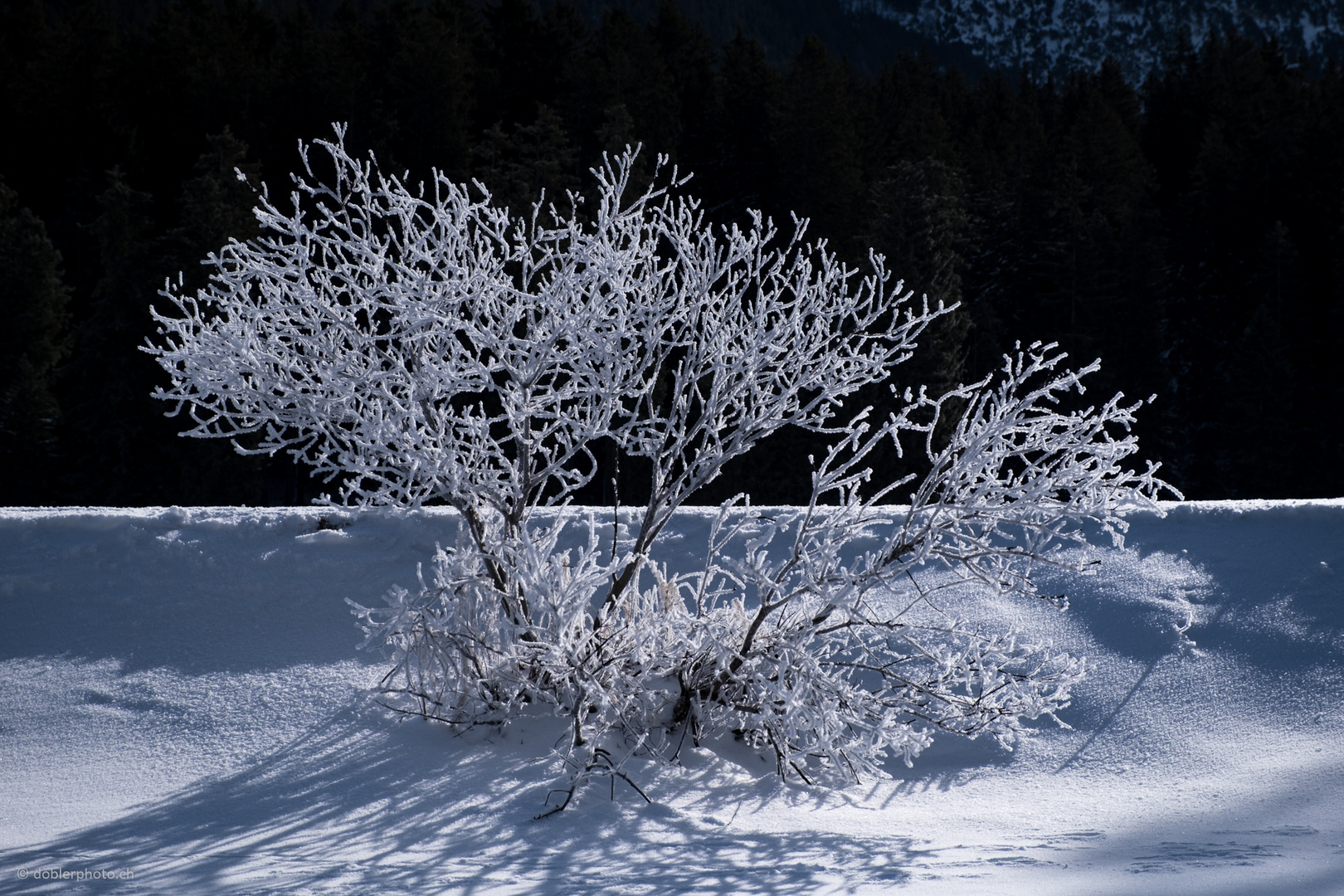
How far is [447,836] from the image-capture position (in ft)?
13.0

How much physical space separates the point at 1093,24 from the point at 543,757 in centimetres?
13653

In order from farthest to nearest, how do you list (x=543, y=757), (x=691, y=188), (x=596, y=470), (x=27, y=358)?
1. (x=691, y=188)
2. (x=27, y=358)
3. (x=596, y=470)
4. (x=543, y=757)

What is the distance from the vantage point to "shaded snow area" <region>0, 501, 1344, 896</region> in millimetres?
3713

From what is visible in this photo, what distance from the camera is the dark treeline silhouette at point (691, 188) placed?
67.3 feet

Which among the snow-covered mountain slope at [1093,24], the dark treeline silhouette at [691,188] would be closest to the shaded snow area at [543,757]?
the dark treeline silhouette at [691,188]

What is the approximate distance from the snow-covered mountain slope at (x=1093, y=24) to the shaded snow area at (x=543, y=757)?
11278 cm

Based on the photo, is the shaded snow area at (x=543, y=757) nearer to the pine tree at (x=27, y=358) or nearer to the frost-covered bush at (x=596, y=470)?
the frost-covered bush at (x=596, y=470)

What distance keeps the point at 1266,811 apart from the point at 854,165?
24439 mm

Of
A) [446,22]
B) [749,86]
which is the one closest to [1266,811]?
[749,86]

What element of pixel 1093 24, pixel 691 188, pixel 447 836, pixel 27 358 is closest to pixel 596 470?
pixel 447 836

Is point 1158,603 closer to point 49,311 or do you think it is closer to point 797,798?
point 797,798

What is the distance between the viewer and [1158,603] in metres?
6.63

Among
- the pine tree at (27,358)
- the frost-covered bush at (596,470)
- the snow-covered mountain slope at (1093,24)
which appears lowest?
the frost-covered bush at (596,470)

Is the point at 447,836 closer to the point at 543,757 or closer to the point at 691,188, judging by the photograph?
the point at 543,757
